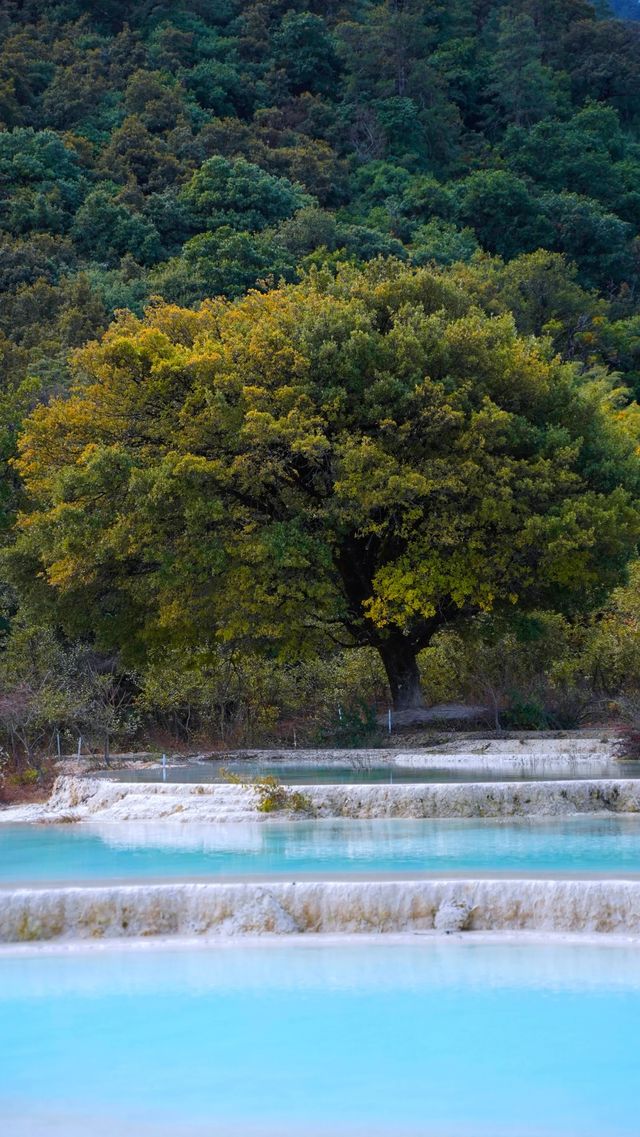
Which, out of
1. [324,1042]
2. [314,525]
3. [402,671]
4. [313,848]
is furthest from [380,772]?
[324,1042]

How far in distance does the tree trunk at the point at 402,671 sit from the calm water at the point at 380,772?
467 centimetres

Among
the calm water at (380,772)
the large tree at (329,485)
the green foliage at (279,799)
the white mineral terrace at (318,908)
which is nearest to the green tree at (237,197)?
the large tree at (329,485)

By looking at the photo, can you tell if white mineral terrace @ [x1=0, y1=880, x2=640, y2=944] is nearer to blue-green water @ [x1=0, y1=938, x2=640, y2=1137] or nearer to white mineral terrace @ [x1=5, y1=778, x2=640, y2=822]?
blue-green water @ [x1=0, y1=938, x2=640, y2=1137]

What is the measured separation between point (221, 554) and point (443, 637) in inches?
228

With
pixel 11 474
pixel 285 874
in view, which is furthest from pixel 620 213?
pixel 285 874

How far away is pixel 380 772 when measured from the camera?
67.6 feet

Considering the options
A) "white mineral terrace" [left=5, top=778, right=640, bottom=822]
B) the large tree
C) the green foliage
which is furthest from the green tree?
the green foliage

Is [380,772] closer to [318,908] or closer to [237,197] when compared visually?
[318,908]

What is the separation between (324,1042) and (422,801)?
8.42m

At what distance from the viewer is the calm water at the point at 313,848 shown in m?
12.1

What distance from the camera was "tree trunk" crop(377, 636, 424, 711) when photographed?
26625 millimetres

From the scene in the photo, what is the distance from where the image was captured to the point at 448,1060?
297 inches

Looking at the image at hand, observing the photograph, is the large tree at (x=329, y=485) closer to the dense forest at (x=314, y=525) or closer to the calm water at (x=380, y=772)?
the dense forest at (x=314, y=525)

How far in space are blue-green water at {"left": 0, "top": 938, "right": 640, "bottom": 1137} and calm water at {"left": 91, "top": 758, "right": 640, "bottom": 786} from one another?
846 cm
